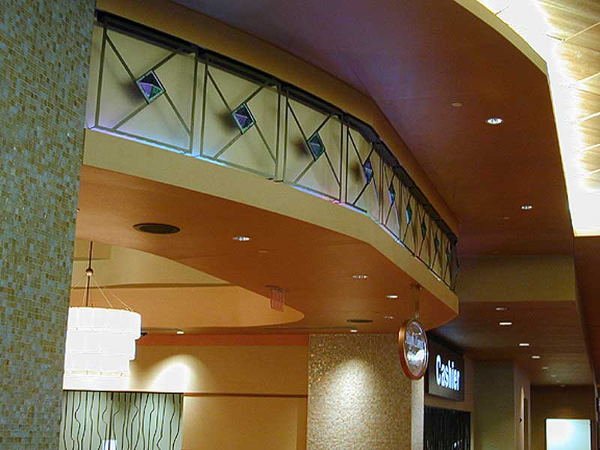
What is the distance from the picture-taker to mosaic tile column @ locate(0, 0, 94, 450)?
4.07 meters

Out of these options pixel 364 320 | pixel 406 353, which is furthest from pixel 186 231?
pixel 364 320

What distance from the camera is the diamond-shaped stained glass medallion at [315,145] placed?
623 centimetres

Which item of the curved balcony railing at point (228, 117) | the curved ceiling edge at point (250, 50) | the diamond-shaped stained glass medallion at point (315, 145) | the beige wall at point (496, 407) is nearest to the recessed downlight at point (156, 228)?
the curved balcony railing at point (228, 117)

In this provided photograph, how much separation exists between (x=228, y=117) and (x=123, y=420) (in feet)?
32.0

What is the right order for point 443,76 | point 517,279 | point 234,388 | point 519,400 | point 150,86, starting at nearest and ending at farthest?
point 150,86 → point 443,76 → point 517,279 → point 234,388 → point 519,400

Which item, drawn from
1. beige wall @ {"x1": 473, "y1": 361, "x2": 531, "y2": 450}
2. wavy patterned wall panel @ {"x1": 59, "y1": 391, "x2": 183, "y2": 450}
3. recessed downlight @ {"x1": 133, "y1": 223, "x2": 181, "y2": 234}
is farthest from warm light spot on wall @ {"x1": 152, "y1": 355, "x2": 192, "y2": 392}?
beige wall @ {"x1": 473, "y1": 361, "x2": 531, "y2": 450}

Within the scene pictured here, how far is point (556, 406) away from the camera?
2844 cm

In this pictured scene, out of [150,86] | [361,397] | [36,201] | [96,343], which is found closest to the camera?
[36,201]

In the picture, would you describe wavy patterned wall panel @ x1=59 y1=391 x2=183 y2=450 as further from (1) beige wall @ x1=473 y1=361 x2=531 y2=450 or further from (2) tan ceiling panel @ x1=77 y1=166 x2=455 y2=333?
(1) beige wall @ x1=473 y1=361 x2=531 y2=450

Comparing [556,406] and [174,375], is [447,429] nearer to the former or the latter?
[174,375]

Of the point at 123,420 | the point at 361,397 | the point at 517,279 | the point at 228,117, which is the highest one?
the point at 517,279

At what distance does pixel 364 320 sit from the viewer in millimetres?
11172

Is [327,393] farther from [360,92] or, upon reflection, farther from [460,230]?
[360,92]

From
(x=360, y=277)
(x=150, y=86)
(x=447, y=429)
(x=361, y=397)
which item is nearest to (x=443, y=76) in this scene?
(x=150, y=86)
